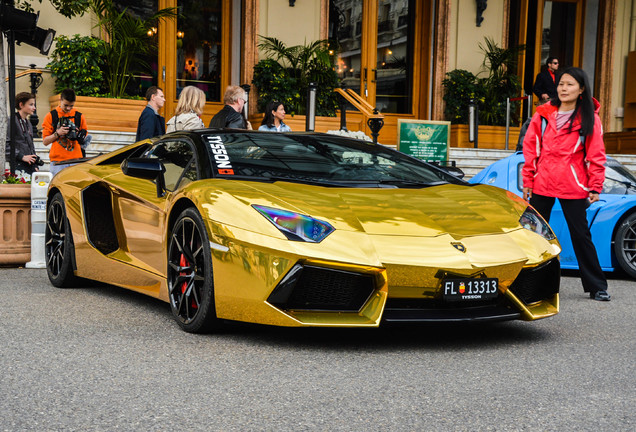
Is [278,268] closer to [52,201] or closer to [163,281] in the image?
[163,281]

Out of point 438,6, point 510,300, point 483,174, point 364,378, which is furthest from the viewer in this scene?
Answer: point 438,6

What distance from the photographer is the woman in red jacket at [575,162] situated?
6520 mm

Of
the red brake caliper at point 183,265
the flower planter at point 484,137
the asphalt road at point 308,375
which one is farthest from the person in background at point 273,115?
the flower planter at point 484,137

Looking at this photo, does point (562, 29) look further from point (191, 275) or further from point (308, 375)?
point (308, 375)

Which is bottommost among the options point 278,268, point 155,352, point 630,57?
point 155,352

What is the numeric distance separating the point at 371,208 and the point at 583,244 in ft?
8.59

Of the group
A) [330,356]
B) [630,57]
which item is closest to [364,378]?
[330,356]

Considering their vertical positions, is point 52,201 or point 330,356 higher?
point 52,201

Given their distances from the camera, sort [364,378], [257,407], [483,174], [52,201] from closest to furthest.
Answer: [257,407]
[364,378]
[52,201]
[483,174]

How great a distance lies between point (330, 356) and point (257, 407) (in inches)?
38.1

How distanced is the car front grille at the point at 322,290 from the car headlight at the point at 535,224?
112cm

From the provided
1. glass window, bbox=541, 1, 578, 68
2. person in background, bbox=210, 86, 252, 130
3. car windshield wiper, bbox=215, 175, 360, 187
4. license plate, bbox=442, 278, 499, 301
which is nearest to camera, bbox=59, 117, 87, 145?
person in background, bbox=210, 86, 252, 130

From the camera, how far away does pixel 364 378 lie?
12.5 feet

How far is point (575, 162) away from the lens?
21.6ft
